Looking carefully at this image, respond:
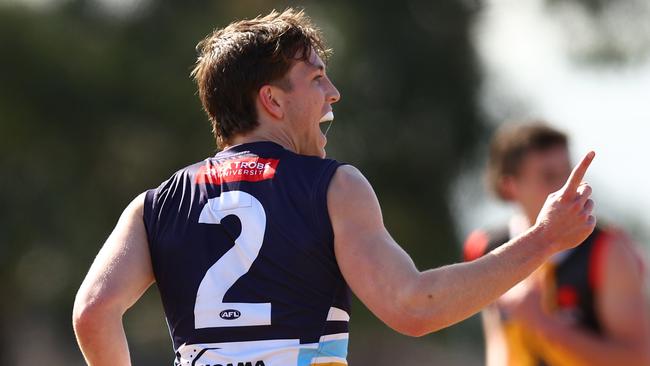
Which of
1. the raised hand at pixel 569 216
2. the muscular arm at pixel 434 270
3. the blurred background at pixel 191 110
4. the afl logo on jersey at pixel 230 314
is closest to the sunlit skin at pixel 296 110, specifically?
the muscular arm at pixel 434 270

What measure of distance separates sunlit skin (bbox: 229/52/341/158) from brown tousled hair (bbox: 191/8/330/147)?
0.07 ft

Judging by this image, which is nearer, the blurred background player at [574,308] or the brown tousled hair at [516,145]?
the blurred background player at [574,308]

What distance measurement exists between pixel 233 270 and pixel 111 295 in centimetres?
40

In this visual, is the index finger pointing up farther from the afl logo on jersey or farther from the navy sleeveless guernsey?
the afl logo on jersey

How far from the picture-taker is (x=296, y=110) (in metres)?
3.65

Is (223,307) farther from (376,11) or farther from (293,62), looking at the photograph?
(376,11)

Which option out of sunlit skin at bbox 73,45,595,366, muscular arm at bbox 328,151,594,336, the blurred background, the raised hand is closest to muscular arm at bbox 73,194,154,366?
sunlit skin at bbox 73,45,595,366

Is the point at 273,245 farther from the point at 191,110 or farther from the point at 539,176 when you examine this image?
the point at 191,110

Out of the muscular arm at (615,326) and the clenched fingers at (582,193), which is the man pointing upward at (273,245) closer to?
the clenched fingers at (582,193)

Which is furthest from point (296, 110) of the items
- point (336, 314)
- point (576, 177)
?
point (576, 177)

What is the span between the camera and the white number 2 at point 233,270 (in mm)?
3393

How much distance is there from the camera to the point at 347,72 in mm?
17297

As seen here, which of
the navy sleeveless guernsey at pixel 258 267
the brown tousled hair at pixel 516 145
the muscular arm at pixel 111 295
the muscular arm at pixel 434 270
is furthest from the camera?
the brown tousled hair at pixel 516 145

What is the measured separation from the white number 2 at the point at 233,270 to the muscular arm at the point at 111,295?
0.24m
